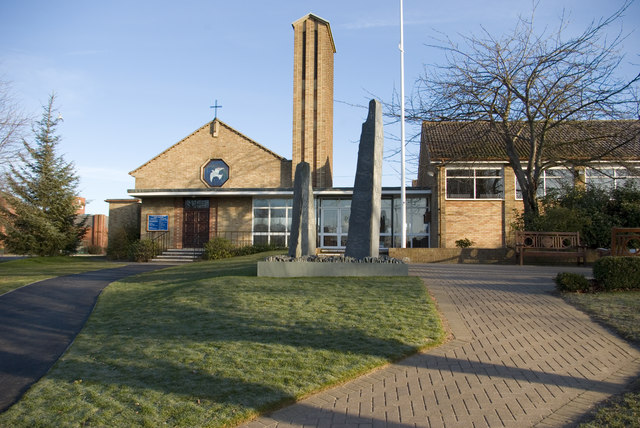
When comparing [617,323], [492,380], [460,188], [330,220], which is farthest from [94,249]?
[492,380]

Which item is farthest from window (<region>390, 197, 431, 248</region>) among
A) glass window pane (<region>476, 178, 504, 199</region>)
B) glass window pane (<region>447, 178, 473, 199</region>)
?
glass window pane (<region>476, 178, 504, 199</region>)

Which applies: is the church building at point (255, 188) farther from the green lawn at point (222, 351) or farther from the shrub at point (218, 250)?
the green lawn at point (222, 351)

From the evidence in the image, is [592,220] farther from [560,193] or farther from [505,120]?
[505,120]

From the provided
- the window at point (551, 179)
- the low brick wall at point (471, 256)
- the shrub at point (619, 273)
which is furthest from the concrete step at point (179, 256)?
the shrub at point (619, 273)

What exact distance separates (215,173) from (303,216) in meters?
15.5

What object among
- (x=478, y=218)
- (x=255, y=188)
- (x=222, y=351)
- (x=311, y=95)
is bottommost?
(x=222, y=351)

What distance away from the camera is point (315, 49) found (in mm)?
30172

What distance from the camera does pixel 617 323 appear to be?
22.7 ft

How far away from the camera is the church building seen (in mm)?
25906

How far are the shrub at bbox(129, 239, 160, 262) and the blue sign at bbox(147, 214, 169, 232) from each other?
2.78 m

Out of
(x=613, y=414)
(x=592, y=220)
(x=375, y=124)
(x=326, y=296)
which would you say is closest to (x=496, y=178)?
(x=592, y=220)

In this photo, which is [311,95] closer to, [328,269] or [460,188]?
[460,188]

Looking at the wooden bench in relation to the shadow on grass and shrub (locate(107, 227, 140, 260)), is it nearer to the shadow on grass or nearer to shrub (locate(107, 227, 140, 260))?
the shadow on grass

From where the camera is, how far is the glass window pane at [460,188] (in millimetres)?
23625
